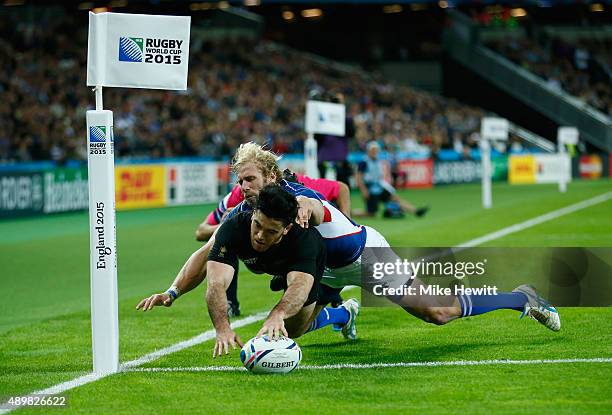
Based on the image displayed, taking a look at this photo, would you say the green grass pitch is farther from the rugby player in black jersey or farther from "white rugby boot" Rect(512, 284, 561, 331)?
the rugby player in black jersey

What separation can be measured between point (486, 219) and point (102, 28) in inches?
707

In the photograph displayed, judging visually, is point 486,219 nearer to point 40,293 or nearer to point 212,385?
point 40,293

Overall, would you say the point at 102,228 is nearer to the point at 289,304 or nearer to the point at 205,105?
the point at 289,304

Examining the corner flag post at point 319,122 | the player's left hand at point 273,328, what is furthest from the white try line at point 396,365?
the corner flag post at point 319,122

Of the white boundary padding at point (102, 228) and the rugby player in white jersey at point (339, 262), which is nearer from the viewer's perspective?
the white boundary padding at point (102, 228)

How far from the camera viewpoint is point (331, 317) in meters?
9.70

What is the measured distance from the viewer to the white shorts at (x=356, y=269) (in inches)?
360

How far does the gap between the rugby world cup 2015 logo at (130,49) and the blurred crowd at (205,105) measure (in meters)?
16.9

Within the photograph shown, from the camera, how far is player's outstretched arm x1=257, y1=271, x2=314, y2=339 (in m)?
7.66

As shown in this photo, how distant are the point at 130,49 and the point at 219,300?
1889 millimetres

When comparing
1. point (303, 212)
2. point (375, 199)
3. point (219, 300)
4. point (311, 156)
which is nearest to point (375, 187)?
point (375, 199)

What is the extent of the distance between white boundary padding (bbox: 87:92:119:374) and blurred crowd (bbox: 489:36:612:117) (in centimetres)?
5107

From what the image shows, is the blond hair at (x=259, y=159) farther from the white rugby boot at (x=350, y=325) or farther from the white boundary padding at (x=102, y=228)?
the white rugby boot at (x=350, y=325)

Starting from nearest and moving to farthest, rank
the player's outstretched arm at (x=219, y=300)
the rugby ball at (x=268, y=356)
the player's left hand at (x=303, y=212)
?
the player's outstretched arm at (x=219, y=300)
the player's left hand at (x=303, y=212)
the rugby ball at (x=268, y=356)
